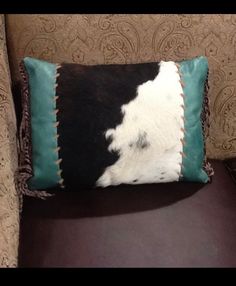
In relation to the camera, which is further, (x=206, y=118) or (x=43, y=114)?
(x=206, y=118)

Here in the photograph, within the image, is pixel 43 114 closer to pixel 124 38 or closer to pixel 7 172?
pixel 7 172

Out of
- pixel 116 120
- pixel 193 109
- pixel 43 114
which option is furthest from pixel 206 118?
pixel 43 114

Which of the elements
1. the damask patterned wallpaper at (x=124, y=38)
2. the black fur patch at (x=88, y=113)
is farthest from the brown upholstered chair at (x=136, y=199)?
the black fur patch at (x=88, y=113)

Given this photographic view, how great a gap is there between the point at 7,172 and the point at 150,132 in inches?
12.9

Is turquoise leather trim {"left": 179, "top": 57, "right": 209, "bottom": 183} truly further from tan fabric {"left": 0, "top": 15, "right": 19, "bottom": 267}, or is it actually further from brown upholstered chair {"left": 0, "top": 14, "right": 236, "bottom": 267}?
tan fabric {"left": 0, "top": 15, "right": 19, "bottom": 267}

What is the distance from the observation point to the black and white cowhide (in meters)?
0.94

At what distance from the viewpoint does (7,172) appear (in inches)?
35.9

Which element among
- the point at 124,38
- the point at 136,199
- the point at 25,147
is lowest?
the point at 136,199

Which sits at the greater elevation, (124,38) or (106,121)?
(124,38)

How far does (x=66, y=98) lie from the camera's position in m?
0.94

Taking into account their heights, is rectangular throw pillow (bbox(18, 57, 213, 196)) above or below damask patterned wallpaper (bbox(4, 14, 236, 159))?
below

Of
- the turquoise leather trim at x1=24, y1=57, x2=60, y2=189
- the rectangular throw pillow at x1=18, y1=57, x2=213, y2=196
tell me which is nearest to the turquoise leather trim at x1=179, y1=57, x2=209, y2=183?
the rectangular throw pillow at x1=18, y1=57, x2=213, y2=196

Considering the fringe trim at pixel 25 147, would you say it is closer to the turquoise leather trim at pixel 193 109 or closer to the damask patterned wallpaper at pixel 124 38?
the damask patterned wallpaper at pixel 124 38

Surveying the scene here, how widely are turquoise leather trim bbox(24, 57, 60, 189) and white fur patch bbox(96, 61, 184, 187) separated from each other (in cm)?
12
